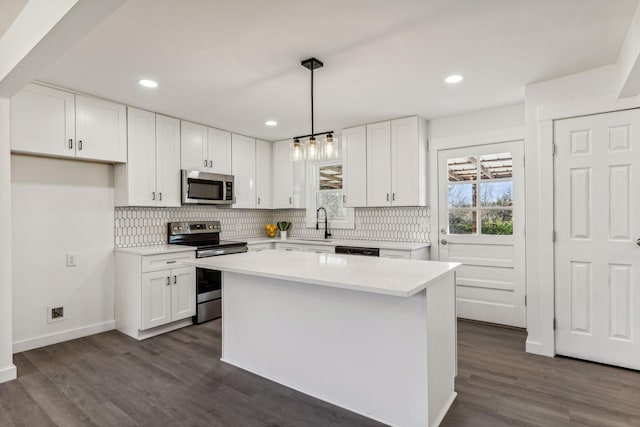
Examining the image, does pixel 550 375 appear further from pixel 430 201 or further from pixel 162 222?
pixel 162 222

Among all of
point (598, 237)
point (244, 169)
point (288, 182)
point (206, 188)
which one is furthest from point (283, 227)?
point (598, 237)

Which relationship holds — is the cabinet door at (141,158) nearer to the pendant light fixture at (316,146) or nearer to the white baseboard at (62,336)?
the white baseboard at (62,336)

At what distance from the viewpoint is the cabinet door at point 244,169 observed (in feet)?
16.1

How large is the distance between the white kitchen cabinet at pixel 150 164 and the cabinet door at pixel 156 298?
32.4 inches

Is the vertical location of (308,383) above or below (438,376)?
below

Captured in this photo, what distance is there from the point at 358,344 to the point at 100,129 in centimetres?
321

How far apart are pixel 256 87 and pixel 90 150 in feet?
5.76

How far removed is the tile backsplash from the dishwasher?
2.09 ft

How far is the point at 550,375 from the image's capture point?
263 centimetres

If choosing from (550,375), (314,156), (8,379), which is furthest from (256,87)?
(550,375)

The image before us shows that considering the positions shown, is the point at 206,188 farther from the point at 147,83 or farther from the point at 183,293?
the point at 147,83

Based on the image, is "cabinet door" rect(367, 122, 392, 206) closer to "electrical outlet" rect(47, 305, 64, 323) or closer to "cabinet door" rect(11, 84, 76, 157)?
"cabinet door" rect(11, 84, 76, 157)

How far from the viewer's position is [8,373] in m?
2.61

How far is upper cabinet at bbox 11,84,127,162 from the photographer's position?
9.73 ft
